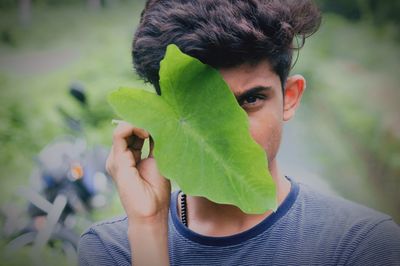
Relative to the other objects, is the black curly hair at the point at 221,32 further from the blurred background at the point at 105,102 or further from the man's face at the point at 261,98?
the blurred background at the point at 105,102

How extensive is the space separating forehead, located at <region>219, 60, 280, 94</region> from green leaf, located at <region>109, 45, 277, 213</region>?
0.26 ft

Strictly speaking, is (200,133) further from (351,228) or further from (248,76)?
(351,228)

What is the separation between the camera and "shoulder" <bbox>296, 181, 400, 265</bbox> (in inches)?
33.8

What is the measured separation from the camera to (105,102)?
7.63 ft

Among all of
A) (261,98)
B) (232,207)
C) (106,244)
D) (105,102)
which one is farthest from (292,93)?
(105,102)

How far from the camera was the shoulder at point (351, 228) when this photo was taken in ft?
2.81

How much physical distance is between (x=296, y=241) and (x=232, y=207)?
14cm

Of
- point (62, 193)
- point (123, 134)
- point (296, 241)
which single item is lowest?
point (62, 193)

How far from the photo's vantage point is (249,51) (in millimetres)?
871

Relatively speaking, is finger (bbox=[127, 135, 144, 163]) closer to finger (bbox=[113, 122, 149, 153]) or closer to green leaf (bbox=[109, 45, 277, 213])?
finger (bbox=[113, 122, 149, 153])

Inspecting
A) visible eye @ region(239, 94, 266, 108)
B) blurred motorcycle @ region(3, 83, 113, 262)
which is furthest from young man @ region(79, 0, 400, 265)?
blurred motorcycle @ region(3, 83, 113, 262)

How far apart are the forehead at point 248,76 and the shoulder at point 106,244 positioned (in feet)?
1.21

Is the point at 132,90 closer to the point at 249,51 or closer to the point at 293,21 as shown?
the point at 249,51

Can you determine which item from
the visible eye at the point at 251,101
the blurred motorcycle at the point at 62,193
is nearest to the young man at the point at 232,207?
the visible eye at the point at 251,101
